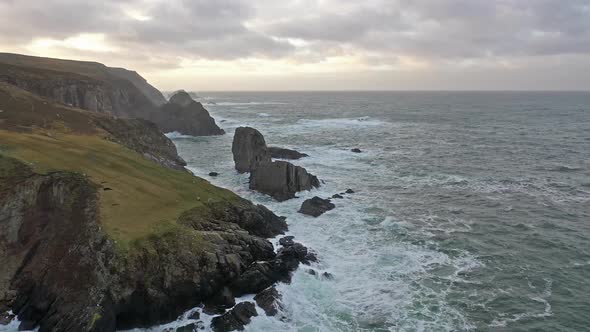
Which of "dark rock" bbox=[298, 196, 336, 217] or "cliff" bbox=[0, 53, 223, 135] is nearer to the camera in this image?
"dark rock" bbox=[298, 196, 336, 217]

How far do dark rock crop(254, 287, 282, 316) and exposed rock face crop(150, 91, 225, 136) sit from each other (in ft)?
283

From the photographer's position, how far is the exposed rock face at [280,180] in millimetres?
52000

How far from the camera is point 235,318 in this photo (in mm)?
25391

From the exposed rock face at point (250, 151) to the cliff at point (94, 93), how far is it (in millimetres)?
33545

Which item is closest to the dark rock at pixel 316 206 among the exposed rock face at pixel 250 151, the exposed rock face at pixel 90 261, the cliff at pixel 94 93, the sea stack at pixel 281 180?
the sea stack at pixel 281 180

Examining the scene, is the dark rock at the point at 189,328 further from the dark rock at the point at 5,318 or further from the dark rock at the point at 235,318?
the dark rock at the point at 5,318

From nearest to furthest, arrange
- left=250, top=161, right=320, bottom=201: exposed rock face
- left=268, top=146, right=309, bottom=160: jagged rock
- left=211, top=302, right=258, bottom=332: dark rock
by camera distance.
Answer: left=211, top=302, right=258, bottom=332: dark rock < left=250, top=161, right=320, bottom=201: exposed rock face < left=268, top=146, right=309, bottom=160: jagged rock

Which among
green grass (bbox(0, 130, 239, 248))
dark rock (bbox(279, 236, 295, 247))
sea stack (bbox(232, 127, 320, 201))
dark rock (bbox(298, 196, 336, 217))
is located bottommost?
dark rock (bbox(279, 236, 295, 247))

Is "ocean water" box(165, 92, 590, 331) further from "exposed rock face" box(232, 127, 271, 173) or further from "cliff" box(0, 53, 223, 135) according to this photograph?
"cliff" box(0, 53, 223, 135)

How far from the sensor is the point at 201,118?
113m

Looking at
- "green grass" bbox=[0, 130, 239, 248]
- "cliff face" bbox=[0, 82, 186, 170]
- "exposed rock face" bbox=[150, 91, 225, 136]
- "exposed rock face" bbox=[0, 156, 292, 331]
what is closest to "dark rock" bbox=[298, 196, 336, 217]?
"green grass" bbox=[0, 130, 239, 248]

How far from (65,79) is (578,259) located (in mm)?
85506

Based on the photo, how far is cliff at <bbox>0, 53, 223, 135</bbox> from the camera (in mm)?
77188

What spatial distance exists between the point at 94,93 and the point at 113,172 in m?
54.1
